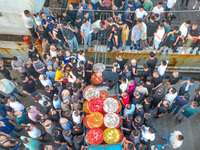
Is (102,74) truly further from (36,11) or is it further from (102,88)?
(36,11)

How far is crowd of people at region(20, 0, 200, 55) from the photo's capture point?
602 cm

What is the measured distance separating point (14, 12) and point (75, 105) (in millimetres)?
4697

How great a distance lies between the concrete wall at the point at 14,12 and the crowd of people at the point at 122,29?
12.9 inches

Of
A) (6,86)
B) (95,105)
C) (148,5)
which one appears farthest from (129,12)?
(6,86)

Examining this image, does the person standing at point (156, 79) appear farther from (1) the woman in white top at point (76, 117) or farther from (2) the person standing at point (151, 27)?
(1) the woman in white top at point (76, 117)

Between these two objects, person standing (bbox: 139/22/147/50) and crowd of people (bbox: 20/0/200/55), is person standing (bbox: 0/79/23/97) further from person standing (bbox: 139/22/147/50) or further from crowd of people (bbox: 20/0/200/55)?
person standing (bbox: 139/22/147/50)

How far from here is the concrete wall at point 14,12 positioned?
619 centimetres

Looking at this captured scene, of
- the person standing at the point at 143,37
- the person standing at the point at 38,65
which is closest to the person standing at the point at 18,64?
the person standing at the point at 38,65

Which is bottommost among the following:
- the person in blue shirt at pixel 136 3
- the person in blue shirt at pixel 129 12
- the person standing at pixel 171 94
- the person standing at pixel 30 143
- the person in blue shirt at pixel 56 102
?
the person standing at pixel 30 143

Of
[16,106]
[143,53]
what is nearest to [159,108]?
[143,53]

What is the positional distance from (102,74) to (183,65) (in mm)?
4487

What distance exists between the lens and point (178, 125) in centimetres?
622

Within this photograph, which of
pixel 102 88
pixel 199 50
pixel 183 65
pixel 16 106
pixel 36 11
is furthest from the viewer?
pixel 183 65

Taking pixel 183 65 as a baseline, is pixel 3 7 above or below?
above
